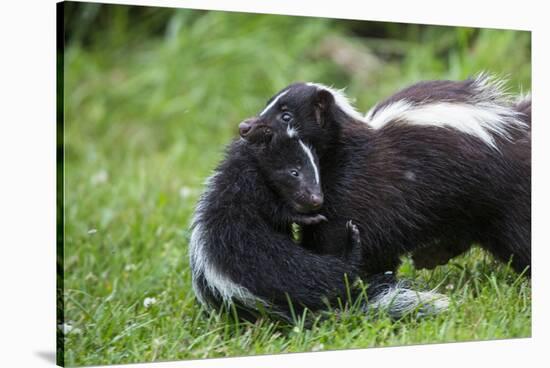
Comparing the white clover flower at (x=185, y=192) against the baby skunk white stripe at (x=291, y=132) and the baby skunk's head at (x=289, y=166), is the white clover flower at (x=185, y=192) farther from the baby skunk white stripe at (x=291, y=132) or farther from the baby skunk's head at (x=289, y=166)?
the baby skunk white stripe at (x=291, y=132)

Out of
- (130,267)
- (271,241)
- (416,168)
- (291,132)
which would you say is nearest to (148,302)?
(130,267)

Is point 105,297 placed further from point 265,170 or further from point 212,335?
point 265,170

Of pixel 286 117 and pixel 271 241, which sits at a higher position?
pixel 286 117

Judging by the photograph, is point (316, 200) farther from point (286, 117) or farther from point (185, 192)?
point (185, 192)

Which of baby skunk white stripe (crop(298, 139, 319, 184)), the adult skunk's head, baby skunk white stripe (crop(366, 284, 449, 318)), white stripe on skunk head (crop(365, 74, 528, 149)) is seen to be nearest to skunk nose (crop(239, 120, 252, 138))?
the adult skunk's head

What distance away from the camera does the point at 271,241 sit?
4.43 meters

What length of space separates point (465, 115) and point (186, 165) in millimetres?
3470

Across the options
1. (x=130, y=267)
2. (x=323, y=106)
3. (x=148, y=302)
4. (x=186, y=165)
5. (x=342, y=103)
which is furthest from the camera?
(x=186, y=165)

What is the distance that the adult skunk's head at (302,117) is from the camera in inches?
175

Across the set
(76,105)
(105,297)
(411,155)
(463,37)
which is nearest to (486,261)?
(411,155)

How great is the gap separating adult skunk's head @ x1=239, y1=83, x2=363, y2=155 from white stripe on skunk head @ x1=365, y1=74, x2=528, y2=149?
292 millimetres

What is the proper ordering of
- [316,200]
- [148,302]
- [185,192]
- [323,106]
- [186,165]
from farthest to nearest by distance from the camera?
[186,165]
[185,192]
[148,302]
[323,106]
[316,200]

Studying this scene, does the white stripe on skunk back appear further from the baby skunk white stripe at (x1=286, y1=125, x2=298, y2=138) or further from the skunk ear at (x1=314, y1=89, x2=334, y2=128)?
the skunk ear at (x1=314, y1=89, x2=334, y2=128)

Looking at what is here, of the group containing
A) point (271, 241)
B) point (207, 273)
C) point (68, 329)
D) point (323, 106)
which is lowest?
point (68, 329)
